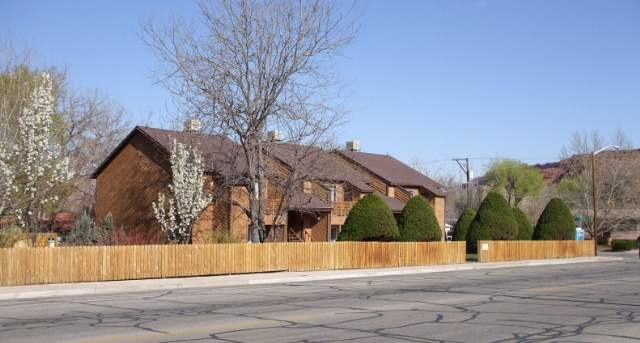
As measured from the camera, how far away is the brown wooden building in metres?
37.4

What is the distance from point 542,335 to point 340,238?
24241mm

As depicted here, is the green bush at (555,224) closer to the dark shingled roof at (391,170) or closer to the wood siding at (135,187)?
the dark shingled roof at (391,170)

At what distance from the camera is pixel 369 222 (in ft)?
117

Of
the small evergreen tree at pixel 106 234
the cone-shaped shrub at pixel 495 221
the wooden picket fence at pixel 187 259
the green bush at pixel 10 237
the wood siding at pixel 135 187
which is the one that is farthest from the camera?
the cone-shaped shrub at pixel 495 221

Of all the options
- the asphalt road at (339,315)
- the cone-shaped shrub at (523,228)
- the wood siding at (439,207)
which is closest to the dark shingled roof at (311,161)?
the cone-shaped shrub at (523,228)

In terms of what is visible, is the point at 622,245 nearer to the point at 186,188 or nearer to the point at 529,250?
the point at 529,250

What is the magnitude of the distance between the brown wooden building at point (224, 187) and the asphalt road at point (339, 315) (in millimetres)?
15244

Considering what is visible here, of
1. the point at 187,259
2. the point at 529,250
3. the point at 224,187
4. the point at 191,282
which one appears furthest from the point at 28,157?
the point at 529,250

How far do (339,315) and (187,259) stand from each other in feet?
44.6

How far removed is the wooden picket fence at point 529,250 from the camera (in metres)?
41.7

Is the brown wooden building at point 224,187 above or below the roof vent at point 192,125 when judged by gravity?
below

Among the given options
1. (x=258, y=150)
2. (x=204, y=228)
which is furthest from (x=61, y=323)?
(x=204, y=228)

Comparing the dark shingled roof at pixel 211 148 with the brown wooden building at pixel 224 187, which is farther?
the brown wooden building at pixel 224 187

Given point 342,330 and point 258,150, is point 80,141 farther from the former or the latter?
point 342,330
